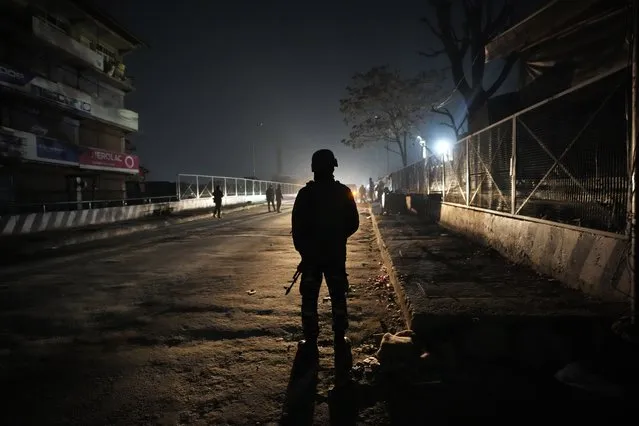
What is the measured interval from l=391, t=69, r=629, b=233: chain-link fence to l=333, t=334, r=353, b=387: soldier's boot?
308 centimetres

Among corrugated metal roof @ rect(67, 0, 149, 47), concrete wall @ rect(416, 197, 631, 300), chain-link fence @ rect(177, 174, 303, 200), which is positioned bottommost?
concrete wall @ rect(416, 197, 631, 300)

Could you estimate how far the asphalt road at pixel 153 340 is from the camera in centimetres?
266

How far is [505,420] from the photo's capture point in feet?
8.02

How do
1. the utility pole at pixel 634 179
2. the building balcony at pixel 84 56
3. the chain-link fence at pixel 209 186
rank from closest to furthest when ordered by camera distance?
the utility pole at pixel 634 179
the building balcony at pixel 84 56
the chain-link fence at pixel 209 186

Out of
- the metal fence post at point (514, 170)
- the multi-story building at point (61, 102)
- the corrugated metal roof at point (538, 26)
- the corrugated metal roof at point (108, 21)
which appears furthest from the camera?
the corrugated metal roof at point (108, 21)

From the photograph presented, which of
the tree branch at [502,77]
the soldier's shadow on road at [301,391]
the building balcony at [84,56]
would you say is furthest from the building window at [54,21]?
the soldier's shadow on road at [301,391]

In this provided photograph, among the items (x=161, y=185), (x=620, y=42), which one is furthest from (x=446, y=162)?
(x=161, y=185)

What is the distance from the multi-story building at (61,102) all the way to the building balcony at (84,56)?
60mm

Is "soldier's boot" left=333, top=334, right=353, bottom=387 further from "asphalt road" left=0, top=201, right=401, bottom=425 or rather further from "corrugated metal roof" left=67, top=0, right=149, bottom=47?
"corrugated metal roof" left=67, top=0, right=149, bottom=47

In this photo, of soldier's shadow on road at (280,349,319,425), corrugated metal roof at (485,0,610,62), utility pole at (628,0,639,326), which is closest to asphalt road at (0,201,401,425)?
soldier's shadow on road at (280,349,319,425)

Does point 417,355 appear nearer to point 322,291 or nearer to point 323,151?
point 323,151

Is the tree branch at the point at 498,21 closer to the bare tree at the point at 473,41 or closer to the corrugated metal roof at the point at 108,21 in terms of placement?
the bare tree at the point at 473,41

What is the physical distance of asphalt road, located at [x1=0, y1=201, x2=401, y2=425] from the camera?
2.66 metres

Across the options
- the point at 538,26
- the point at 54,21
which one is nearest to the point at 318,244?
the point at 538,26
